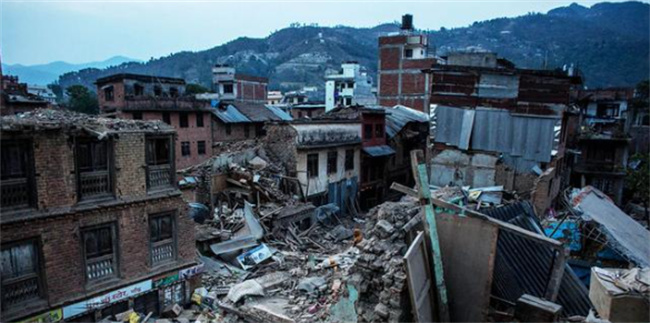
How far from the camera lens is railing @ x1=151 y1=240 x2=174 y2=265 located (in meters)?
12.9

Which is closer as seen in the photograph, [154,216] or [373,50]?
[154,216]

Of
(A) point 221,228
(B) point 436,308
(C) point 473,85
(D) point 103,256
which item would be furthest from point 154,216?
(C) point 473,85

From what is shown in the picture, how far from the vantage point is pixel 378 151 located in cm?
2788

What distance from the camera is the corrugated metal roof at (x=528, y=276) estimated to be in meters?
7.55

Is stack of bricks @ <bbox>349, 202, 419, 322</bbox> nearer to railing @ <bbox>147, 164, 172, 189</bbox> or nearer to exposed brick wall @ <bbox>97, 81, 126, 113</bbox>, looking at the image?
railing @ <bbox>147, 164, 172, 189</bbox>

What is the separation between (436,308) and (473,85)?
1389 centimetres

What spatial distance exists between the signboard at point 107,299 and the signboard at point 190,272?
1165 mm

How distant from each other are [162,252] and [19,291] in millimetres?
4020

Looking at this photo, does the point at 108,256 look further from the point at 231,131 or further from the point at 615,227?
the point at 231,131

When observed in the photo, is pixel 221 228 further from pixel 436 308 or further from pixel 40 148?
pixel 436 308

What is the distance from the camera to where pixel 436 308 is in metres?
7.11

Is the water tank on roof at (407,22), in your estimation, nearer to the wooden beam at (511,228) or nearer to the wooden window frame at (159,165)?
the wooden window frame at (159,165)

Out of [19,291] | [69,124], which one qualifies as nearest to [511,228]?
[69,124]

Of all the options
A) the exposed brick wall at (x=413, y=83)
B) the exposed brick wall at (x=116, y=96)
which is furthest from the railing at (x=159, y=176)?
the exposed brick wall at (x=413, y=83)
